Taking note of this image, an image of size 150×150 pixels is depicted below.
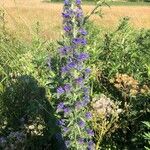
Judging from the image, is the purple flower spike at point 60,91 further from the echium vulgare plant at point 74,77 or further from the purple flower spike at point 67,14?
the purple flower spike at point 67,14

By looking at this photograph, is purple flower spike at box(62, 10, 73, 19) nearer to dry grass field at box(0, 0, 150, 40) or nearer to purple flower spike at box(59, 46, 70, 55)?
purple flower spike at box(59, 46, 70, 55)

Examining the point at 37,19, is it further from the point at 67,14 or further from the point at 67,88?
the point at 67,14

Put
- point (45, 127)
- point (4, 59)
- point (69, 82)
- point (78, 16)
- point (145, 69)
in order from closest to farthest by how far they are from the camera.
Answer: point (78, 16)
point (69, 82)
point (45, 127)
point (145, 69)
point (4, 59)

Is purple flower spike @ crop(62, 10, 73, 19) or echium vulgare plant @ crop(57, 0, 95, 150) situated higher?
purple flower spike @ crop(62, 10, 73, 19)

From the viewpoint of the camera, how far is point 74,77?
3965 mm

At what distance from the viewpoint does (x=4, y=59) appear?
21.7 feet

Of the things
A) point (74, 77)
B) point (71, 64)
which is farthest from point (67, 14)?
point (74, 77)

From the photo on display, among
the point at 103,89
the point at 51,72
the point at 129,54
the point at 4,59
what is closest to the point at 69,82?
the point at 51,72

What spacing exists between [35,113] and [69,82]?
1.44m

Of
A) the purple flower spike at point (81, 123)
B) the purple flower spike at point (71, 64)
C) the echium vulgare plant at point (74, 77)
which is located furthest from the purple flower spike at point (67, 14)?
the purple flower spike at point (81, 123)

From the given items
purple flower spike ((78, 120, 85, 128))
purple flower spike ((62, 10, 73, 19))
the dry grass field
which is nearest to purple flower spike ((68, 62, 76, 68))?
purple flower spike ((62, 10, 73, 19))

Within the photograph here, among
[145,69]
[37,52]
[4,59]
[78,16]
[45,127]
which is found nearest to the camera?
[78,16]

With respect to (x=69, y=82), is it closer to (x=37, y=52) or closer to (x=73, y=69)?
(x=73, y=69)

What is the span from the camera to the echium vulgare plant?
3803 millimetres
